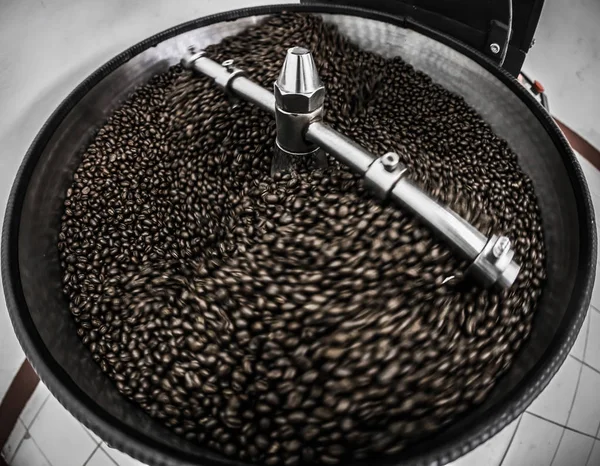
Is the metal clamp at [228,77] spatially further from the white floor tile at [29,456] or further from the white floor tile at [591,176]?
the white floor tile at [591,176]

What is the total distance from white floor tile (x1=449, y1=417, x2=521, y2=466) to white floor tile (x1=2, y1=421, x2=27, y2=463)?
92 cm

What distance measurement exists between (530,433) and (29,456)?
3.46ft

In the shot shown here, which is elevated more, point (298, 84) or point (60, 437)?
point (298, 84)

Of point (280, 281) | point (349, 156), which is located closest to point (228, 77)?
point (349, 156)

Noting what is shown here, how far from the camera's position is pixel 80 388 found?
54 cm

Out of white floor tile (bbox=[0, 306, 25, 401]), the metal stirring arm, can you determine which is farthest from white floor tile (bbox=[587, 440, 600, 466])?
white floor tile (bbox=[0, 306, 25, 401])

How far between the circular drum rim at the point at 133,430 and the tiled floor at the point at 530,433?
1.27 ft

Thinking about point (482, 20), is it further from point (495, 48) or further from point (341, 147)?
point (341, 147)

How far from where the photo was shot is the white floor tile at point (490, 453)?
30.8 inches

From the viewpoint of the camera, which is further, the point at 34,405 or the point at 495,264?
the point at 34,405

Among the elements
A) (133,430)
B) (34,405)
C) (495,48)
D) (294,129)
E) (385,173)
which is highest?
Result: (495,48)

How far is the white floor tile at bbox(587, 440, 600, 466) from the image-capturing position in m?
0.86

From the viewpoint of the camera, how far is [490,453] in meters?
0.80

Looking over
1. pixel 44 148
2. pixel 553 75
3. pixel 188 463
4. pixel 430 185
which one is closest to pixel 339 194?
pixel 430 185
